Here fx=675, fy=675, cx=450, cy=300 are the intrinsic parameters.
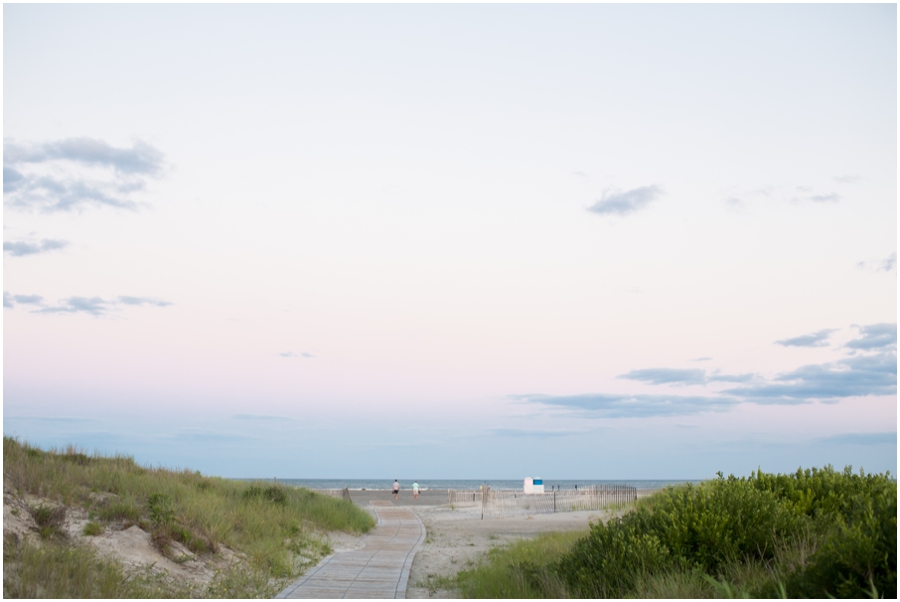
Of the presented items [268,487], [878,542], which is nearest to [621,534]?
[878,542]

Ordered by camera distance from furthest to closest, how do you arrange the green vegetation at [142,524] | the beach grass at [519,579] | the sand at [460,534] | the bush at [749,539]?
1. the sand at [460,534]
2. the beach grass at [519,579]
3. the green vegetation at [142,524]
4. the bush at [749,539]

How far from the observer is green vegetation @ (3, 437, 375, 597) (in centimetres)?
853

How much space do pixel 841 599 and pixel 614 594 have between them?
11.1 ft

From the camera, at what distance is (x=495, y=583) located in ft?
37.0

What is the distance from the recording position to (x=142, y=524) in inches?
483

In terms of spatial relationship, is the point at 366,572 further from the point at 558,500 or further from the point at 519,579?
the point at 558,500

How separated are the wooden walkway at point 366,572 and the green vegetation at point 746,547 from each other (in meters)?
1.88

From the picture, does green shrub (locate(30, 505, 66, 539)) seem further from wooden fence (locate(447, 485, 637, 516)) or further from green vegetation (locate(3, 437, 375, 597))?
wooden fence (locate(447, 485, 637, 516))

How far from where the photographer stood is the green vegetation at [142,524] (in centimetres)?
853

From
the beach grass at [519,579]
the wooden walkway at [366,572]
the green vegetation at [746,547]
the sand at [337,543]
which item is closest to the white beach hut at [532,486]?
the sand at [337,543]

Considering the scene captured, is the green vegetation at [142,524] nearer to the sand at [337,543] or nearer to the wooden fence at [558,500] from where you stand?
the sand at [337,543]

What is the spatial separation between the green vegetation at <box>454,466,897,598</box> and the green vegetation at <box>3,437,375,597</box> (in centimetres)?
480

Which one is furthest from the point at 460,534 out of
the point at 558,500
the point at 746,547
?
the point at 746,547

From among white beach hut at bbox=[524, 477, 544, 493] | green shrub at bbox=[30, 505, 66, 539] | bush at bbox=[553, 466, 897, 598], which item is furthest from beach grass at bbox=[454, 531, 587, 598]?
white beach hut at bbox=[524, 477, 544, 493]
